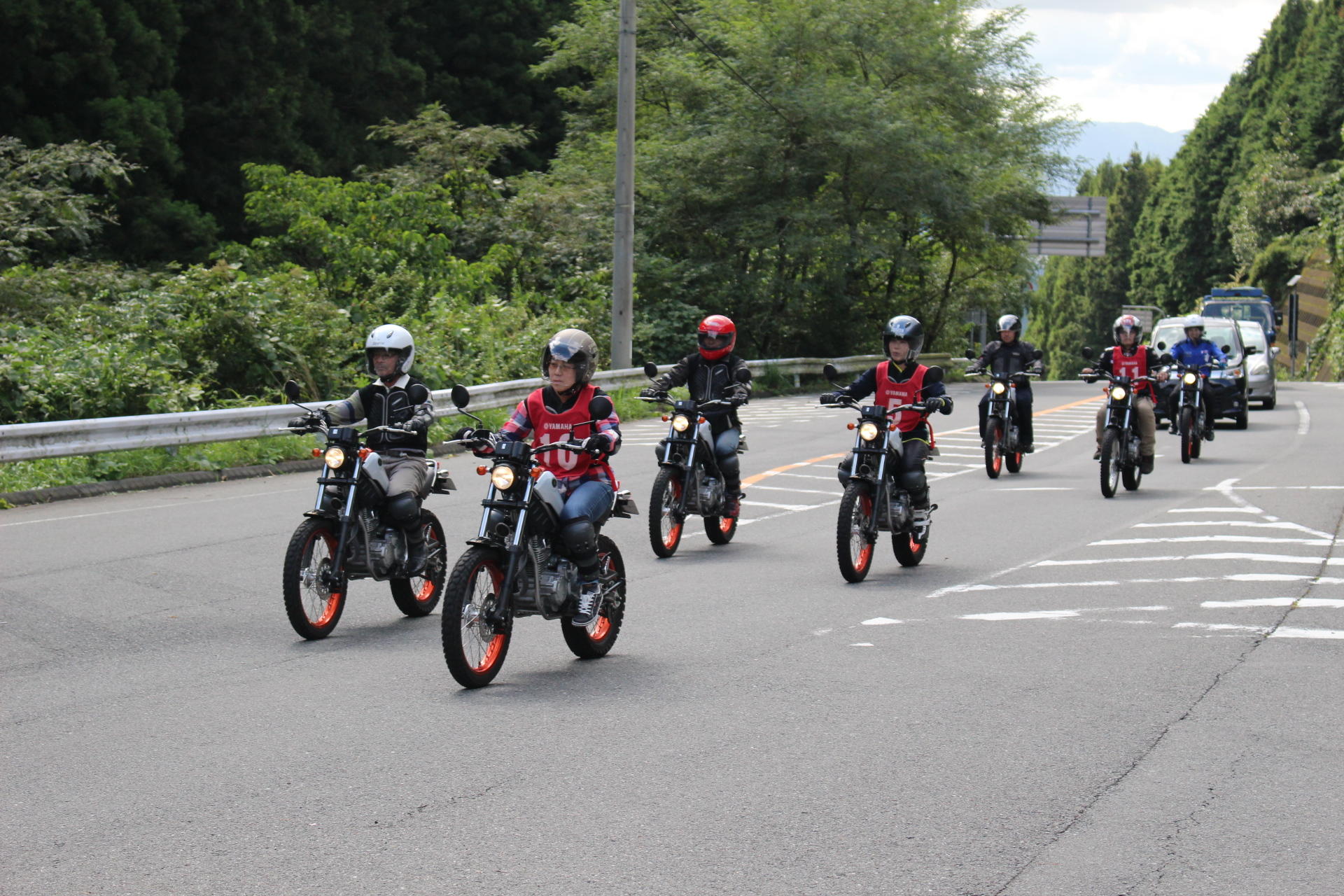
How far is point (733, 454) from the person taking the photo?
502 inches

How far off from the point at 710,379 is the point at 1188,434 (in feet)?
32.4

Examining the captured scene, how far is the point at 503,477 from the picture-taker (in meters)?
7.40

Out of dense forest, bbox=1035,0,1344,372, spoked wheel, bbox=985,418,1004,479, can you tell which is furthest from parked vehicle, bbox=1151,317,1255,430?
dense forest, bbox=1035,0,1344,372

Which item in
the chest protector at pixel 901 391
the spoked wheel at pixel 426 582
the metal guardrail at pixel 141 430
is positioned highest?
the chest protector at pixel 901 391

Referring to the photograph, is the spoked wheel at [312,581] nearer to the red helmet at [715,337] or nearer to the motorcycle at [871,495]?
the motorcycle at [871,495]

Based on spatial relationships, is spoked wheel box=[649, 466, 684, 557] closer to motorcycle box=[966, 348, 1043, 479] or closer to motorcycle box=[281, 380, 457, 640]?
motorcycle box=[281, 380, 457, 640]

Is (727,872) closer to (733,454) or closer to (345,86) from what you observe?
(733,454)

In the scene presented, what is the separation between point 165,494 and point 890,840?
11.9 meters

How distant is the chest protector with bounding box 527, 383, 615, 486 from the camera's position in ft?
26.5

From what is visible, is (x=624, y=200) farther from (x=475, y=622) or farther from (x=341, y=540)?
(x=475, y=622)

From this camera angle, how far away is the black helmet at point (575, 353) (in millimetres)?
7926

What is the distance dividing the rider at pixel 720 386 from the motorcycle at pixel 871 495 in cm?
152

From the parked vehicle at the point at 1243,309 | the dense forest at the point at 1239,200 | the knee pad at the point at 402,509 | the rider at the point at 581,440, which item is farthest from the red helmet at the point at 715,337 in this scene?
the parked vehicle at the point at 1243,309

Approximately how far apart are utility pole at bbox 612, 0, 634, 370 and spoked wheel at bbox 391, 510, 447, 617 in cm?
1685
